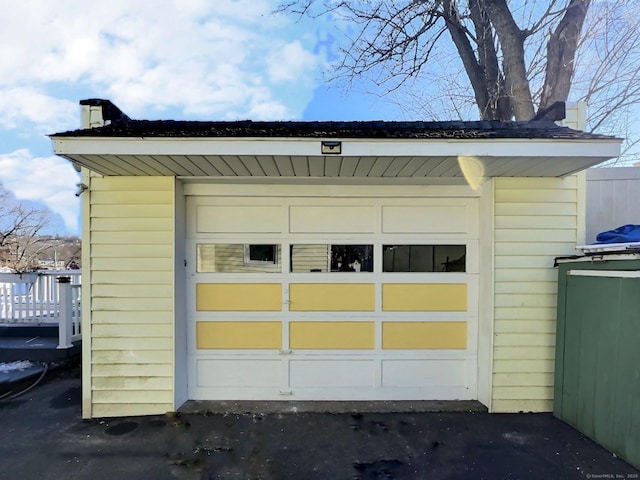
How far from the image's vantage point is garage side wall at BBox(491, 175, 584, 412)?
341 centimetres

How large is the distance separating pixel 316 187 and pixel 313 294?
112 cm

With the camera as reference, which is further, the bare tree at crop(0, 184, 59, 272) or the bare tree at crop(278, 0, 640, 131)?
the bare tree at crop(0, 184, 59, 272)

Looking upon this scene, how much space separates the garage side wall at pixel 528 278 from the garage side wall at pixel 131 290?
3.20 meters

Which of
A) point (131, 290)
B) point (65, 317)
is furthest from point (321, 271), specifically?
point (65, 317)

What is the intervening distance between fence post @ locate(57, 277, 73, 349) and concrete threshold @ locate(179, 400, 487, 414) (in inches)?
98.2

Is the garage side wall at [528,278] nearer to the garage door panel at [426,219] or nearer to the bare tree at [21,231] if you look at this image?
the garage door panel at [426,219]

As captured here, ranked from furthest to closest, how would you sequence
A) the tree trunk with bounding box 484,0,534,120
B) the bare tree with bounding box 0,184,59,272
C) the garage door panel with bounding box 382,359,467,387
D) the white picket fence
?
the bare tree with bounding box 0,184,59,272
the tree trunk with bounding box 484,0,534,120
the white picket fence
the garage door panel with bounding box 382,359,467,387

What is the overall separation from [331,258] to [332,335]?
0.80m

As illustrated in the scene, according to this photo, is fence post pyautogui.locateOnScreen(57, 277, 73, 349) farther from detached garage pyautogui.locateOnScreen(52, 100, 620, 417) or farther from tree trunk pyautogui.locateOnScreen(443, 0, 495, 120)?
tree trunk pyautogui.locateOnScreen(443, 0, 495, 120)

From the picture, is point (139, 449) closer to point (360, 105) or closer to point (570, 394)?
point (570, 394)

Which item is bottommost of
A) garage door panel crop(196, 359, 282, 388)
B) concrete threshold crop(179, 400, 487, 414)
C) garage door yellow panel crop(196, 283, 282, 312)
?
concrete threshold crop(179, 400, 487, 414)

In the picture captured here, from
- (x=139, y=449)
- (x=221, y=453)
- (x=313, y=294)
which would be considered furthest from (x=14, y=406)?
(x=313, y=294)

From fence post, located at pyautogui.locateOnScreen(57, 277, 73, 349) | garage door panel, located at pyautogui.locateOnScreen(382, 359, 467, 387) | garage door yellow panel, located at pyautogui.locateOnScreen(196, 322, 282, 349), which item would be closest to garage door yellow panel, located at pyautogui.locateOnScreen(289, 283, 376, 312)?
garage door yellow panel, located at pyautogui.locateOnScreen(196, 322, 282, 349)

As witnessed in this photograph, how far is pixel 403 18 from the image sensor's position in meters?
6.83
